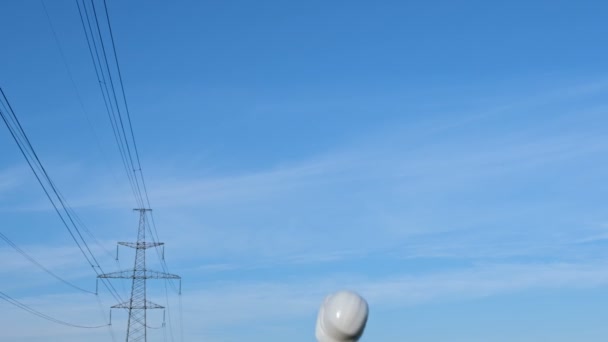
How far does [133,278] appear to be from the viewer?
93.0 m

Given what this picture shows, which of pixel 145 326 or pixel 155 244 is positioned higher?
pixel 155 244

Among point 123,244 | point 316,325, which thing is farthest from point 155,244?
point 316,325

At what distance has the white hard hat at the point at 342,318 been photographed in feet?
15.5

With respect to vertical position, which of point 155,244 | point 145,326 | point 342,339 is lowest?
point 342,339

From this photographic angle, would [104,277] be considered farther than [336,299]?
Yes

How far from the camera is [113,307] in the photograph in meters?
93.6

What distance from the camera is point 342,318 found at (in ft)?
15.5

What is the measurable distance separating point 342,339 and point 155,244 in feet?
306

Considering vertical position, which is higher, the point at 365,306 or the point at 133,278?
the point at 133,278

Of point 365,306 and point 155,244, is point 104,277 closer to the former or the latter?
point 155,244

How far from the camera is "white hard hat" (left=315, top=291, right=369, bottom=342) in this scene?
4.72 metres

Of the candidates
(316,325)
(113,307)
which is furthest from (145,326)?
(316,325)

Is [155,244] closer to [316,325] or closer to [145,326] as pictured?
[145,326]

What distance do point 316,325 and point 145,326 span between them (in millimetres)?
90830
